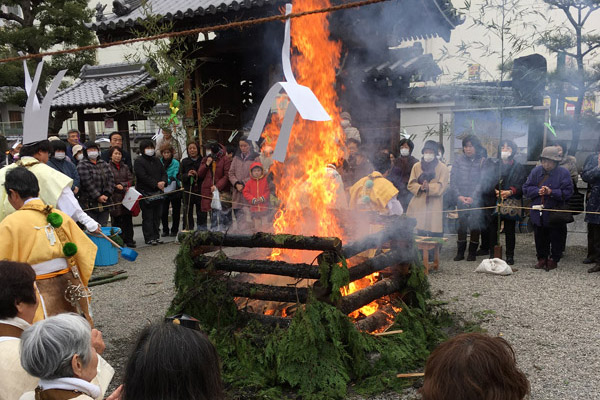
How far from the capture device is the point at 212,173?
1074cm

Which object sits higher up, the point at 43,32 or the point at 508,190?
the point at 43,32

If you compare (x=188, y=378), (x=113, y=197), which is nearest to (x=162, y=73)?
(x=113, y=197)

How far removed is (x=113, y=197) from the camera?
989 centimetres

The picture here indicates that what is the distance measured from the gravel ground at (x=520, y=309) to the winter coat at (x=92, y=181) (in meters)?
1.31

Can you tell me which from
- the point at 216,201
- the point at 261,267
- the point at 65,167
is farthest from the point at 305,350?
the point at 65,167

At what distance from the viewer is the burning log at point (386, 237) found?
16.3ft

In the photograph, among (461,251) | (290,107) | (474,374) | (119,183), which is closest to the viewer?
(474,374)

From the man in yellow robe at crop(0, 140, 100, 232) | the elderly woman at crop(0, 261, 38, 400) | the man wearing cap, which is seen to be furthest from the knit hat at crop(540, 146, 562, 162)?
the elderly woman at crop(0, 261, 38, 400)

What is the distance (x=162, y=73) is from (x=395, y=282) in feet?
23.9

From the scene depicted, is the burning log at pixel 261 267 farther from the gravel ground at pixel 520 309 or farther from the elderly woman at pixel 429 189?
the elderly woman at pixel 429 189

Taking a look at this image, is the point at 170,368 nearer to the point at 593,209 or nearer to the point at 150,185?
the point at 593,209

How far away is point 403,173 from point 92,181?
5451 millimetres

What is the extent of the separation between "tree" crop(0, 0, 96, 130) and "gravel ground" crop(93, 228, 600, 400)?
12.1 m

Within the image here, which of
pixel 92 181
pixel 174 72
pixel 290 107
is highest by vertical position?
pixel 174 72
